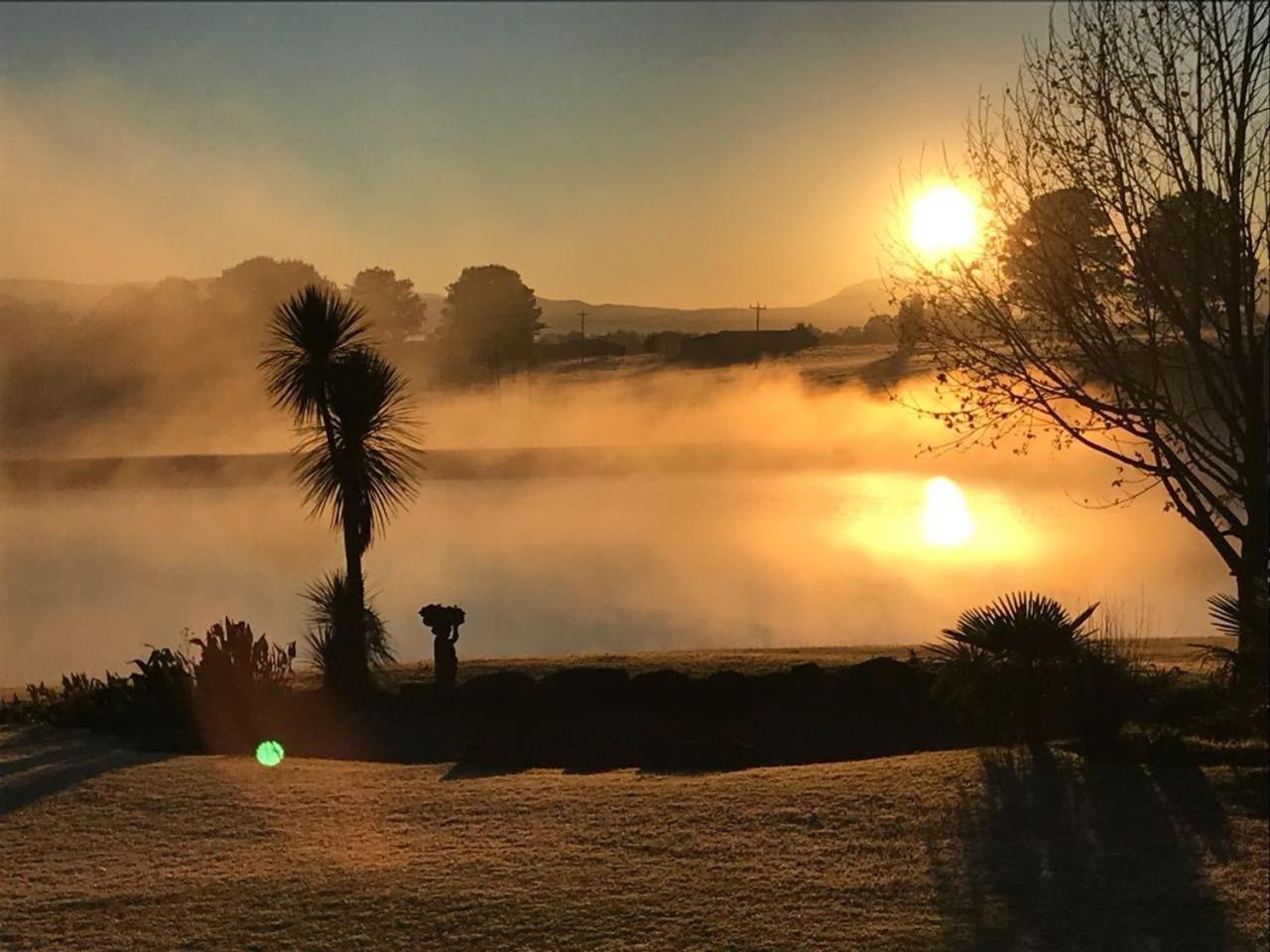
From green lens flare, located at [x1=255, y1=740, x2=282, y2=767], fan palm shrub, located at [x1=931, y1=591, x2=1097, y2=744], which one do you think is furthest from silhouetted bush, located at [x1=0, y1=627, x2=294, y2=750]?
fan palm shrub, located at [x1=931, y1=591, x2=1097, y2=744]

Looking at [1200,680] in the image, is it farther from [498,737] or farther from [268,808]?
[268,808]

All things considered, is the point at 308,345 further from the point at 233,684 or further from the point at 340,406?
the point at 233,684

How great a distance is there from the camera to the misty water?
26.4 m

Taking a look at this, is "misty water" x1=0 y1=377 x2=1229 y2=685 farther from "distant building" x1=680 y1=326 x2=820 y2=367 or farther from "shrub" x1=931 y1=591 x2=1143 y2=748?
"shrub" x1=931 y1=591 x2=1143 y2=748

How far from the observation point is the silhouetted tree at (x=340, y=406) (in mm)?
15781

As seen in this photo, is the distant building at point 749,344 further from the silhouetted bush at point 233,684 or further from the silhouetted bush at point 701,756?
the silhouetted bush at point 701,756

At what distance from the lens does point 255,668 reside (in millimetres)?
14164

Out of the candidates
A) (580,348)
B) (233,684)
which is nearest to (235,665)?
(233,684)

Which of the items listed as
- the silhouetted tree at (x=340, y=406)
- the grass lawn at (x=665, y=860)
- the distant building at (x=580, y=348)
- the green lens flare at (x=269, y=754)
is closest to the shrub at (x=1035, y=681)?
the grass lawn at (x=665, y=860)

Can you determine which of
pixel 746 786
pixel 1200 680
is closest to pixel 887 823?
pixel 746 786

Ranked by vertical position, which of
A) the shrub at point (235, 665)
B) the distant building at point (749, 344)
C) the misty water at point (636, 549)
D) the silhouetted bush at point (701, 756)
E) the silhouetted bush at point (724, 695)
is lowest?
the silhouetted bush at point (701, 756)

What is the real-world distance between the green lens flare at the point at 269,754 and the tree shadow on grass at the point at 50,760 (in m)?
0.77

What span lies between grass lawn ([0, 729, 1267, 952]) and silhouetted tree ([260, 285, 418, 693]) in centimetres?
641

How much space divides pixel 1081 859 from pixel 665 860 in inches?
87.6
